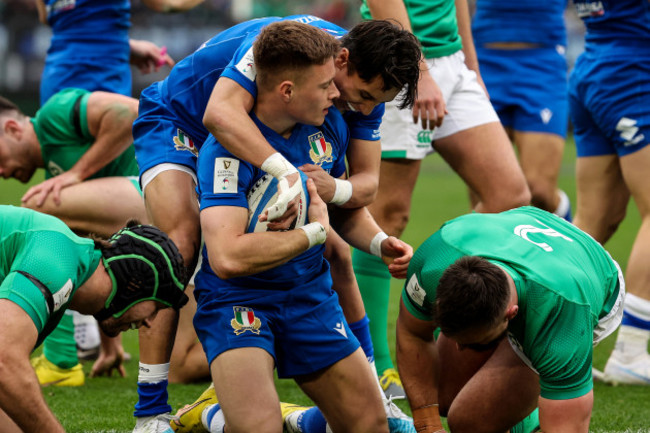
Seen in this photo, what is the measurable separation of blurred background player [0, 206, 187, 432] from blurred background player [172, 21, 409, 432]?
22 centimetres

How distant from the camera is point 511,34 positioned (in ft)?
22.6

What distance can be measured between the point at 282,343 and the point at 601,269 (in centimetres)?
125

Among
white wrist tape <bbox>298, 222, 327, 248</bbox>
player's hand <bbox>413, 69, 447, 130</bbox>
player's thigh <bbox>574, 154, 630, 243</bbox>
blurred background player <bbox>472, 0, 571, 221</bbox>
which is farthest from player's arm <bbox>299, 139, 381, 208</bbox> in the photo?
blurred background player <bbox>472, 0, 571, 221</bbox>

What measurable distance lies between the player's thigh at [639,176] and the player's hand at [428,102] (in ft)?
4.25

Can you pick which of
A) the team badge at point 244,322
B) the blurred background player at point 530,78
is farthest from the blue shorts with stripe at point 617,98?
the team badge at point 244,322

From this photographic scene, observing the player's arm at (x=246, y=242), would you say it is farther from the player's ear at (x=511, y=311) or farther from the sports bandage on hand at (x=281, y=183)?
the player's ear at (x=511, y=311)

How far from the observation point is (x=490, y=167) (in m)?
4.94

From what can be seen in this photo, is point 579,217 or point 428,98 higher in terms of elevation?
point 428,98

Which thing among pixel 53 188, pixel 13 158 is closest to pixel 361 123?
pixel 53 188

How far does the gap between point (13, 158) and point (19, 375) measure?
2.70 metres

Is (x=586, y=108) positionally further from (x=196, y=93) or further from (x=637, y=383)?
(x=196, y=93)

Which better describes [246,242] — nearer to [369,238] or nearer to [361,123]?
[369,238]

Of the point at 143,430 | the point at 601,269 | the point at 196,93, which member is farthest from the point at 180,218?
the point at 601,269

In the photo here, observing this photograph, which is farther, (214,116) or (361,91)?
(361,91)
